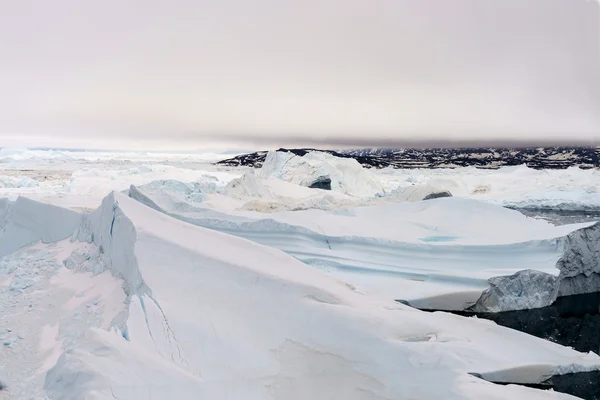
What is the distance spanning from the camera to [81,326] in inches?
170

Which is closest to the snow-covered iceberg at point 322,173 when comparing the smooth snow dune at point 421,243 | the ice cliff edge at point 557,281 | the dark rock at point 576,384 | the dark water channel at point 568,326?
the smooth snow dune at point 421,243

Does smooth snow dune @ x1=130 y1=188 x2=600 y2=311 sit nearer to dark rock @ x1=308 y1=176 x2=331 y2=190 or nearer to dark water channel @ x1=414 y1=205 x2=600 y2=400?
dark water channel @ x1=414 y1=205 x2=600 y2=400

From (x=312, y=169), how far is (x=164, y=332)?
1610cm

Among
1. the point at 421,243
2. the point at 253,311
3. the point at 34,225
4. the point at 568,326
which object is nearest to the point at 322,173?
the point at 421,243

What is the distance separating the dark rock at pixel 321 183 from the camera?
1852cm

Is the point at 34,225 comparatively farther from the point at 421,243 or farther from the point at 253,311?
the point at 421,243

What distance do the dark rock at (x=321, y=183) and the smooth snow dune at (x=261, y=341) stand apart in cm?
1305

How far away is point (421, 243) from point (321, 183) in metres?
10.5

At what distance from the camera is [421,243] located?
8.35m

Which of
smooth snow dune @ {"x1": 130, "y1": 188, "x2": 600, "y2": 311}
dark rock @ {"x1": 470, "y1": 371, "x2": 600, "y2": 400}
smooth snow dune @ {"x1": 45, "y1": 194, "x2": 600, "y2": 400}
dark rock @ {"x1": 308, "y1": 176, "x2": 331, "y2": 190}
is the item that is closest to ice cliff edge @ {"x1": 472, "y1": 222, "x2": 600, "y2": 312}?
smooth snow dune @ {"x1": 130, "y1": 188, "x2": 600, "y2": 311}

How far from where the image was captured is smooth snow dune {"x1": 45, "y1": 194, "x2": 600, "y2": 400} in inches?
130

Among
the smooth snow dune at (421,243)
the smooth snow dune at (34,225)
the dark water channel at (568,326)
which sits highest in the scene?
the smooth snow dune at (34,225)

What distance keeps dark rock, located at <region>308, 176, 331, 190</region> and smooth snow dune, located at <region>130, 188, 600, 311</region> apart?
A: 773 cm

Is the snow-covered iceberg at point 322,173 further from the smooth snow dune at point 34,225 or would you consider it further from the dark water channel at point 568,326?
the smooth snow dune at point 34,225
